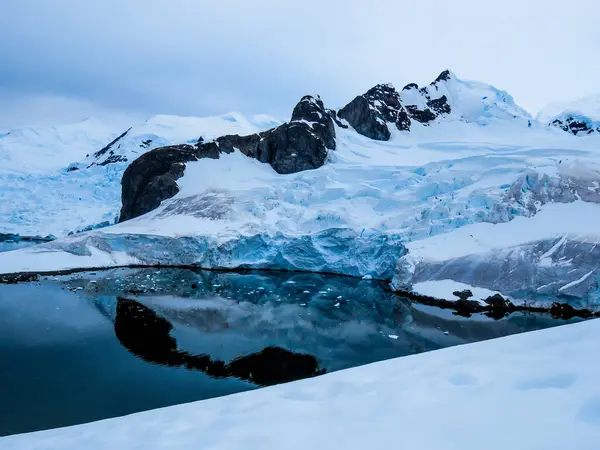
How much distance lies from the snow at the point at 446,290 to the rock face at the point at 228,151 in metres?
24.4

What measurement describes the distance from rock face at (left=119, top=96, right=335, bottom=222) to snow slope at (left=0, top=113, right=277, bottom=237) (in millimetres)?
11634

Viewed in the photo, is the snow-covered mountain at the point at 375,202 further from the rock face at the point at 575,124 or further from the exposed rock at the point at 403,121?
the rock face at the point at 575,124

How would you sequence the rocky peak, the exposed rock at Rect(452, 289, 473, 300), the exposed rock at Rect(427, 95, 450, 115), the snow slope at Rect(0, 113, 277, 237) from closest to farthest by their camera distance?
1. the exposed rock at Rect(452, 289, 473, 300)
2. the snow slope at Rect(0, 113, 277, 237)
3. the exposed rock at Rect(427, 95, 450, 115)
4. the rocky peak

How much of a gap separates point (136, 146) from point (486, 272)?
69091 mm

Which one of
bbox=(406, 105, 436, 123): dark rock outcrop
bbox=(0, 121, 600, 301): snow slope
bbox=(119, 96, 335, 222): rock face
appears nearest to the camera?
bbox=(0, 121, 600, 301): snow slope

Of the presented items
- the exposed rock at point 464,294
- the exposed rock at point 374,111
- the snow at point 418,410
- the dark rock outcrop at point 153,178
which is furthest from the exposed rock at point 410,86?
the snow at point 418,410

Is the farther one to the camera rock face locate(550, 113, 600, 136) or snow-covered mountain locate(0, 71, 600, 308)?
rock face locate(550, 113, 600, 136)

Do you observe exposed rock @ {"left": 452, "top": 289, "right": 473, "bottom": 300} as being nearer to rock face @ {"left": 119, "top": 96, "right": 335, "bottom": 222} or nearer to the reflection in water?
the reflection in water

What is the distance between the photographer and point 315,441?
10.6 feet

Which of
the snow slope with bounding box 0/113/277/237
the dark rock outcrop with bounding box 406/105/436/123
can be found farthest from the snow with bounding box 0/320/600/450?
the dark rock outcrop with bounding box 406/105/436/123

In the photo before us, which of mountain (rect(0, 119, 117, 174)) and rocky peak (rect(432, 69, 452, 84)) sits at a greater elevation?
rocky peak (rect(432, 69, 452, 84))

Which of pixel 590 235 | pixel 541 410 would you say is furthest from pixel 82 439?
pixel 590 235

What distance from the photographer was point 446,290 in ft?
68.4

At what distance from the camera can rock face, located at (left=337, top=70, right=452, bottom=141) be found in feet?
172
